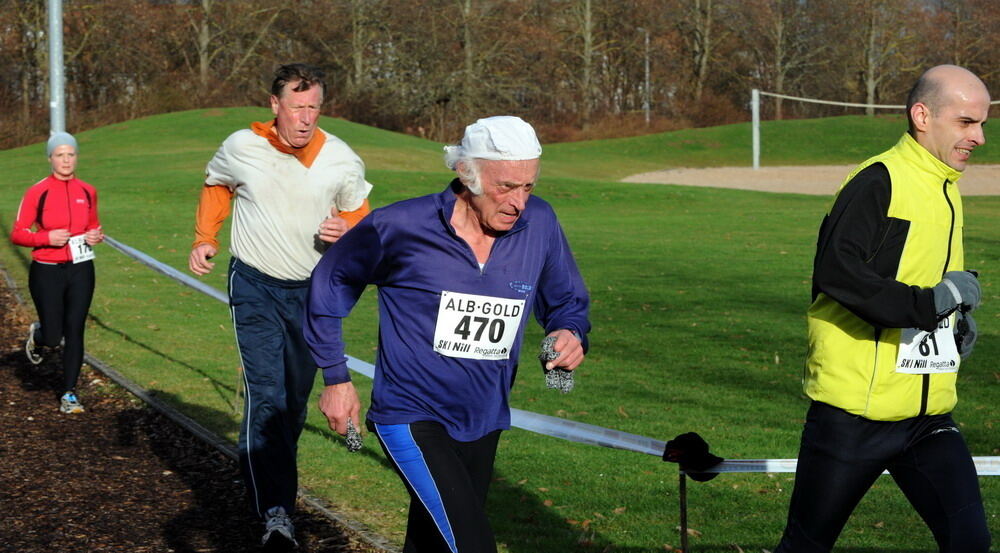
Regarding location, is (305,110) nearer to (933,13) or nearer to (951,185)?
(951,185)

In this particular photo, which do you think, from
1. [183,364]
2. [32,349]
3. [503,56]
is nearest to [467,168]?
[32,349]

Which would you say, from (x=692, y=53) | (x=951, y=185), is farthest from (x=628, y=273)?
(x=692, y=53)

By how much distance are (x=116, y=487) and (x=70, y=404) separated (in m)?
2.33

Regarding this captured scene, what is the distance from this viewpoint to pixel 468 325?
13.2 ft

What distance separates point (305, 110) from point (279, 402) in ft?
4.81

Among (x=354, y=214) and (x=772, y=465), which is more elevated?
(x=354, y=214)

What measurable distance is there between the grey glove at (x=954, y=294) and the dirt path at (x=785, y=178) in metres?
37.7

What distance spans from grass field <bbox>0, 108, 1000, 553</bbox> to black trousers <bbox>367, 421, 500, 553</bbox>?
2172 mm

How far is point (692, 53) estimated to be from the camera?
66875mm

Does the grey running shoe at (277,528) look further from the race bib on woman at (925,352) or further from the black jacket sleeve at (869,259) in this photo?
the race bib on woman at (925,352)

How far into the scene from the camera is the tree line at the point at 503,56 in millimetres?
58469

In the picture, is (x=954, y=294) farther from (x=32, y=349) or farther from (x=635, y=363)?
(x=32, y=349)

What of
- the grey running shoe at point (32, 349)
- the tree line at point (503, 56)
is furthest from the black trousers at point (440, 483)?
the tree line at point (503, 56)

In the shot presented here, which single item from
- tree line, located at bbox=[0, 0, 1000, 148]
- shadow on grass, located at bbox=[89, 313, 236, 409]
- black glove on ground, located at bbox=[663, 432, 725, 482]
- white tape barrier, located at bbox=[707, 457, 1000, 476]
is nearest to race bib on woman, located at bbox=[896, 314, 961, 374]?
white tape barrier, located at bbox=[707, 457, 1000, 476]
